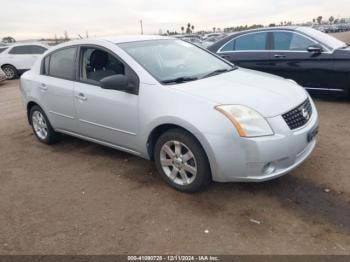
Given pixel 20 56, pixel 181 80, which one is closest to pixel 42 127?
pixel 181 80

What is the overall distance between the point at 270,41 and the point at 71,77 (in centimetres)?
434

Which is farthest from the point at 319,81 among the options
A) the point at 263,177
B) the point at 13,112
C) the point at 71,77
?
the point at 13,112

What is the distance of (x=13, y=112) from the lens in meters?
8.61

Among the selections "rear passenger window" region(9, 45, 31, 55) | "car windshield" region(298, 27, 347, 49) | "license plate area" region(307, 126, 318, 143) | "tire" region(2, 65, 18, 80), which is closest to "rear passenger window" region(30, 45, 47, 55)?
"rear passenger window" region(9, 45, 31, 55)

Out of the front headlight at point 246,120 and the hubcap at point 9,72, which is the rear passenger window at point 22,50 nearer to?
the hubcap at point 9,72

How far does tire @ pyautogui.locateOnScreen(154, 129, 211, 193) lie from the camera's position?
11.5ft

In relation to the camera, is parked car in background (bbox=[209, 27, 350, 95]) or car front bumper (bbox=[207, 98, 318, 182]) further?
parked car in background (bbox=[209, 27, 350, 95])

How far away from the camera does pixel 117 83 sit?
3906 millimetres

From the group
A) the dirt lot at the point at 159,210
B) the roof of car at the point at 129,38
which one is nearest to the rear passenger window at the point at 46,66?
the roof of car at the point at 129,38

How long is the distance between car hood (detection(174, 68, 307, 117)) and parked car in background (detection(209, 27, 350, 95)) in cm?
286

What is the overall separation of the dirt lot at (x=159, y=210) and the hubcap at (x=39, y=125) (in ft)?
2.62

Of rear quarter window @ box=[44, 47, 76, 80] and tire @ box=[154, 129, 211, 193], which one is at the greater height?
rear quarter window @ box=[44, 47, 76, 80]

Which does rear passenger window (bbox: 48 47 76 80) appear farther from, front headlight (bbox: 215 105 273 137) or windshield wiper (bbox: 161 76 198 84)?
front headlight (bbox: 215 105 273 137)

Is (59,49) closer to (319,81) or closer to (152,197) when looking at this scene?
(152,197)
